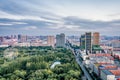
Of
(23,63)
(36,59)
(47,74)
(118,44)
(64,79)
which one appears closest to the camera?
(64,79)

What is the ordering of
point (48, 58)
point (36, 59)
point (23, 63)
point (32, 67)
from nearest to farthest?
point (32, 67) → point (23, 63) → point (36, 59) → point (48, 58)

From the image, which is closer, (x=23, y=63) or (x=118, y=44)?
(x=23, y=63)

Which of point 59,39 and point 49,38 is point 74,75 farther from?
point 49,38

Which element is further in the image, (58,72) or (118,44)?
(118,44)

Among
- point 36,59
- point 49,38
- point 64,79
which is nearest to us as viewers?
point 64,79

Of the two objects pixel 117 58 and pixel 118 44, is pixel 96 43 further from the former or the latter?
pixel 117 58

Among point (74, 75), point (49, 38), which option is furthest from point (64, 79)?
point (49, 38)

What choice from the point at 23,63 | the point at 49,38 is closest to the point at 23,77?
the point at 23,63

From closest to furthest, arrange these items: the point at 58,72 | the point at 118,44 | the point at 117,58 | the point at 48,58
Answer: the point at 58,72 → the point at 48,58 → the point at 117,58 → the point at 118,44

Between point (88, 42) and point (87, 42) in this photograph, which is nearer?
point (88, 42)
